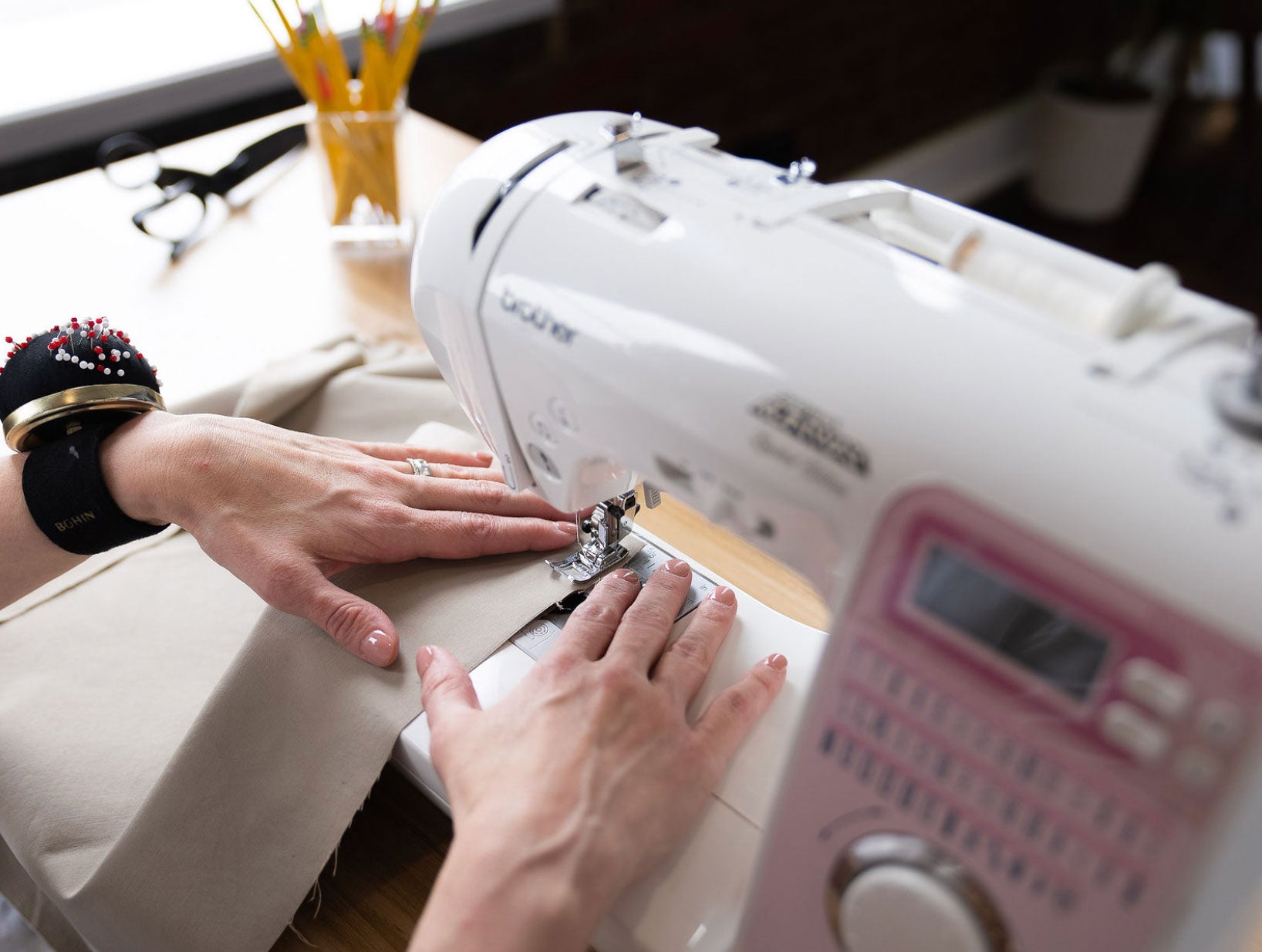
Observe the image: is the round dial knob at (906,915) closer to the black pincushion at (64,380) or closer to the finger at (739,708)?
the finger at (739,708)

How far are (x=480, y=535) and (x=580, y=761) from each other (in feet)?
0.79

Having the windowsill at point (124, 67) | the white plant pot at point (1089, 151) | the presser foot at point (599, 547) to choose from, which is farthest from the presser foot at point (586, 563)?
the white plant pot at point (1089, 151)

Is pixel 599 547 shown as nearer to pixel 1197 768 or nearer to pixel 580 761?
pixel 580 761

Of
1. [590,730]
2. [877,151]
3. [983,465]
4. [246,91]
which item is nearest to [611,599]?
[590,730]

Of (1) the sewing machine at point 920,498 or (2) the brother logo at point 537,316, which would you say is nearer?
(1) the sewing machine at point 920,498

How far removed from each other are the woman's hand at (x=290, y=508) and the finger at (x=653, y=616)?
0.32ft

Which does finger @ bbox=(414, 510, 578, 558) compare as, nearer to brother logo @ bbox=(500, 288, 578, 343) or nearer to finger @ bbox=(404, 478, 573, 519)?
finger @ bbox=(404, 478, 573, 519)

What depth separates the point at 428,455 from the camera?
0.96 meters

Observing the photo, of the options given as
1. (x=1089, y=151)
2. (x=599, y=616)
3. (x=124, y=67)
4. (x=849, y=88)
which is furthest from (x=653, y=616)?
(x=1089, y=151)

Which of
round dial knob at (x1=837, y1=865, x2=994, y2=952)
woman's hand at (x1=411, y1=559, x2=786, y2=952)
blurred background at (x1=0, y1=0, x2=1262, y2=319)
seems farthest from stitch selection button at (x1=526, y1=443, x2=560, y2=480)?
blurred background at (x1=0, y1=0, x2=1262, y2=319)

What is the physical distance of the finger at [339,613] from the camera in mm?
763

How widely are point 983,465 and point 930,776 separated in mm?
153

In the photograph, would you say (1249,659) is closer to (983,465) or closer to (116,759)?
(983,465)

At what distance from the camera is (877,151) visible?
3105 millimetres
